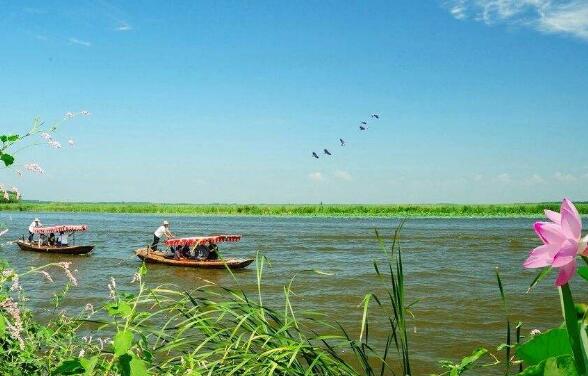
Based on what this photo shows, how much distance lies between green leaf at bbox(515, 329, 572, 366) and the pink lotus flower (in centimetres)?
32

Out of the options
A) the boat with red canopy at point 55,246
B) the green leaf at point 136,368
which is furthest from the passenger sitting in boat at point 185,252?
the green leaf at point 136,368

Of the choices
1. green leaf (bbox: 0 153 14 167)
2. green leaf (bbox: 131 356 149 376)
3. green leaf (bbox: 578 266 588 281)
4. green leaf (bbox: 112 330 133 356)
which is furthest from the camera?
green leaf (bbox: 0 153 14 167)

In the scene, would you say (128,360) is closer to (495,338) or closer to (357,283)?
(495,338)

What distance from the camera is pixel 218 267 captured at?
23.2 meters

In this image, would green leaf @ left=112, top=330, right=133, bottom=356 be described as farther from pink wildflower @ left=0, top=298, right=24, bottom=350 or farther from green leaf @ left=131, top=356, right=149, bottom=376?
pink wildflower @ left=0, top=298, right=24, bottom=350

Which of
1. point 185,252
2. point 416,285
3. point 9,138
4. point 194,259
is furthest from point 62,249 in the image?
point 9,138

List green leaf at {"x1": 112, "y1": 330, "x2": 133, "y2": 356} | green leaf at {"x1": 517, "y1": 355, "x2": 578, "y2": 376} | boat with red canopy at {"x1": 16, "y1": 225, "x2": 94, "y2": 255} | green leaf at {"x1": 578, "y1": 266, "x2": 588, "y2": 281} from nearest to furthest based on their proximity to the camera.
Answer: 1. green leaf at {"x1": 517, "y1": 355, "x2": 578, "y2": 376}
2. green leaf at {"x1": 578, "y1": 266, "x2": 588, "y2": 281}
3. green leaf at {"x1": 112, "y1": 330, "x2": 133, "y2": 356}
4. boat with red canopy at {"x1": 16, "y1": 225, "x2": 94, "y2": 255}

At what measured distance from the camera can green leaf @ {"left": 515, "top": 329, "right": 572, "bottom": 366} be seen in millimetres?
1181

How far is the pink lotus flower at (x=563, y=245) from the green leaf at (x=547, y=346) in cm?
32

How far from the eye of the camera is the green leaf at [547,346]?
118 centimetres

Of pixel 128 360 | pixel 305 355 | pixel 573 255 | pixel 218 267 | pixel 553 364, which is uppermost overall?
pixel 573 255

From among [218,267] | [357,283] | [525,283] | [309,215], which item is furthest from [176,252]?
[309,215]

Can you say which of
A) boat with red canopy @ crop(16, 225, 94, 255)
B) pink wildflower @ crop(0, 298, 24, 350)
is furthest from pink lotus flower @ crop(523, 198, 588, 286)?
boat with red canopy @ crop(16, 225, 94, 255)

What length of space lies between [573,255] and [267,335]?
2.52m
